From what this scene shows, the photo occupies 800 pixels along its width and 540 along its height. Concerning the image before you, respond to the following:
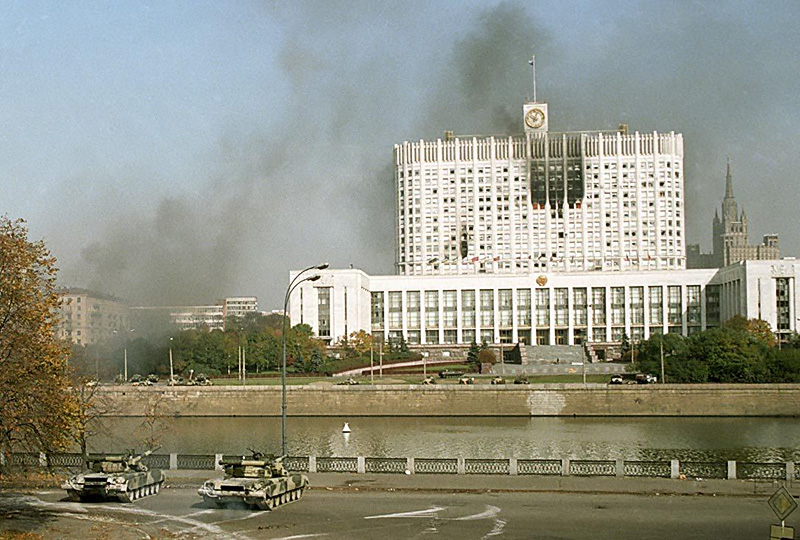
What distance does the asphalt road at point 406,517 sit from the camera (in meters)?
29.8

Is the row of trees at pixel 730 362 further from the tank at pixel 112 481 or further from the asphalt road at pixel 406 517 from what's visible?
the tank at pixel 112 481

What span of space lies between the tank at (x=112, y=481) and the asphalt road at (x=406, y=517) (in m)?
0.41

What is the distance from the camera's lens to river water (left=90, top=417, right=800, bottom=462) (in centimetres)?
6096

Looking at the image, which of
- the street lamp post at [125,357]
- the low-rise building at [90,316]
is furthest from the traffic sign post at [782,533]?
the street lamp post at [125,357]

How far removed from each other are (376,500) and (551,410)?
2168 inches

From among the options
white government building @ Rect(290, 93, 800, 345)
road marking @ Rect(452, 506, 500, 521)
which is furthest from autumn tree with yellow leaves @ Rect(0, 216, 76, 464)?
white government building @ Rect(290, 93, 800, 345)

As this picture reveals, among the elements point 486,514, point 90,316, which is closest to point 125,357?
point 90,316

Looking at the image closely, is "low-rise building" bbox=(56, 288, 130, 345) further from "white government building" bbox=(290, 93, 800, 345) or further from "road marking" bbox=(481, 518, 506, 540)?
"white government building" bbox=(290, 93, 800, 345)

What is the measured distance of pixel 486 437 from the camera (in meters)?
71.4

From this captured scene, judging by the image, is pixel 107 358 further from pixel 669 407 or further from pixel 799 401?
pixel 799 401

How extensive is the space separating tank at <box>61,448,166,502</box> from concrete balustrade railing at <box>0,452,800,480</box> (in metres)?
4.40

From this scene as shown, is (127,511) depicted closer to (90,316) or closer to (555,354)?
(90,316)

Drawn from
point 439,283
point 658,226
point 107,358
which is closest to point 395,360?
point 439,283

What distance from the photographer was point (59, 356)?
3188cm
